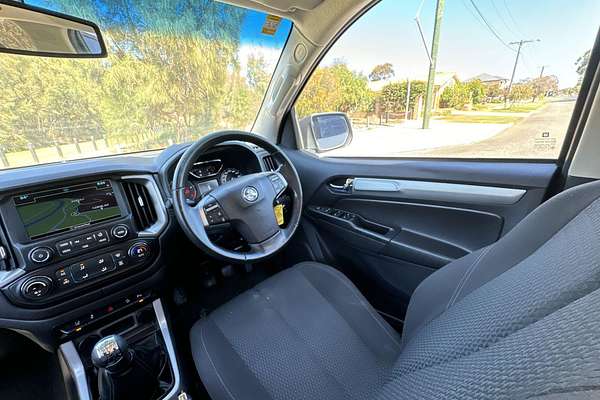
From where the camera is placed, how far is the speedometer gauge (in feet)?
4.88

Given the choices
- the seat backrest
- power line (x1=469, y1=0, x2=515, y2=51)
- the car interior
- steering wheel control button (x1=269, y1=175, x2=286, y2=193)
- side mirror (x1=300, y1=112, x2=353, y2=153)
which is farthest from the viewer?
side mirror (x1=300, y1=112, x2=353, y2=153)

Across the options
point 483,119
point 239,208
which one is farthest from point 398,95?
point 239,208

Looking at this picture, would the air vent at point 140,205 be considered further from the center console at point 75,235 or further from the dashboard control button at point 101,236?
the dashboard control button at point 101,236

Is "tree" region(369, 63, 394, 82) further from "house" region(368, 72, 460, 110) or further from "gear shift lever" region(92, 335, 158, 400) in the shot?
"gear shift lever" region(92, 335, 158, 400)

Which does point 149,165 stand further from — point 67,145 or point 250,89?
point 250,89

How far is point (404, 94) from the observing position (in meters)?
1.45

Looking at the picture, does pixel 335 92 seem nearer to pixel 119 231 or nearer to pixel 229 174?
pixel 229 174

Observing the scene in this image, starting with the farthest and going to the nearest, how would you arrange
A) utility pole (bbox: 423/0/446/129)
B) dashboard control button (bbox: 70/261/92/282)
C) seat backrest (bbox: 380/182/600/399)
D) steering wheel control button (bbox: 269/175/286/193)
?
steering wheel control button (bbox: 269/175/286/193) → utility pole (bbox: 423/0/446/129) → dashboard control button (bbox: 70/261/92/282) → seat backrest (bbox: 380/182/600/399)

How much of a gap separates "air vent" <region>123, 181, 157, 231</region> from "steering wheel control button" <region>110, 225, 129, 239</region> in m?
0.05

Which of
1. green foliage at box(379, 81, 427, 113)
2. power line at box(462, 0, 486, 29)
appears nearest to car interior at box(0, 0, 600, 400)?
power line at box(462, 0, 486, 29)

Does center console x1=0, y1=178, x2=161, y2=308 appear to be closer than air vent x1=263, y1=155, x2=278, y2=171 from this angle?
Yes

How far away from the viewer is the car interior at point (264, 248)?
669mm

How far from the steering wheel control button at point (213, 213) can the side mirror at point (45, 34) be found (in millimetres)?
717

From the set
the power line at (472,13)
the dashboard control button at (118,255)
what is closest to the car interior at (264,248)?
the dashboard control button at (118,255)
